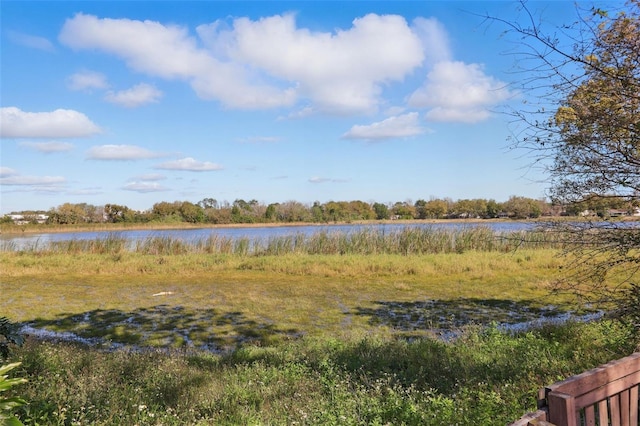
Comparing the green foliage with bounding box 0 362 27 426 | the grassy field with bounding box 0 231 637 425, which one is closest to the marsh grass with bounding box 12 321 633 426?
the grassy field with bounding box 0 231 637 425

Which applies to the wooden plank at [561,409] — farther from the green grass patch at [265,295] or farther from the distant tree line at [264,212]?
the distant tree line at [264,212]

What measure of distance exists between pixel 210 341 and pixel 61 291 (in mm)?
8613

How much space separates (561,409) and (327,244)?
19.7 metres

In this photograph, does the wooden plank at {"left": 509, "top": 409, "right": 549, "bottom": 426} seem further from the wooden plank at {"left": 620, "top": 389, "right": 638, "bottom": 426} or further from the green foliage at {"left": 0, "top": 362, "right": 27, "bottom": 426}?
the green foliage at {"left": 0, "top": 362, "right": 27, "bottom": 426}

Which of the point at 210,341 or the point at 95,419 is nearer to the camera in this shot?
the point at 95,419

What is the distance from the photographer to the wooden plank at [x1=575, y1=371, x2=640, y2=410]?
1.71 metres

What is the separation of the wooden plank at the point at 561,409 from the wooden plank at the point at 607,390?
0.50ft

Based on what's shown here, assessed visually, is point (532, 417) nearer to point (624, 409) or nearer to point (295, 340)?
point (624, 409)

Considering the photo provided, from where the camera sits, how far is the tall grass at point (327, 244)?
20.4 metres

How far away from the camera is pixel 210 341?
7402 mm

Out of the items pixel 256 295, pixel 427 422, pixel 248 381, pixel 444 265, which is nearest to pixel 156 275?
pixel 256 295

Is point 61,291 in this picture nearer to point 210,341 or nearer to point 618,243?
point 210,341

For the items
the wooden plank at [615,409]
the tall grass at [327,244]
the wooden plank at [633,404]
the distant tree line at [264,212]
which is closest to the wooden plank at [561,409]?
the wooden plank at [615,409]

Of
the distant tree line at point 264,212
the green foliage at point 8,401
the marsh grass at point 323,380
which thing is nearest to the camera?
the green foliage at point 8,401
